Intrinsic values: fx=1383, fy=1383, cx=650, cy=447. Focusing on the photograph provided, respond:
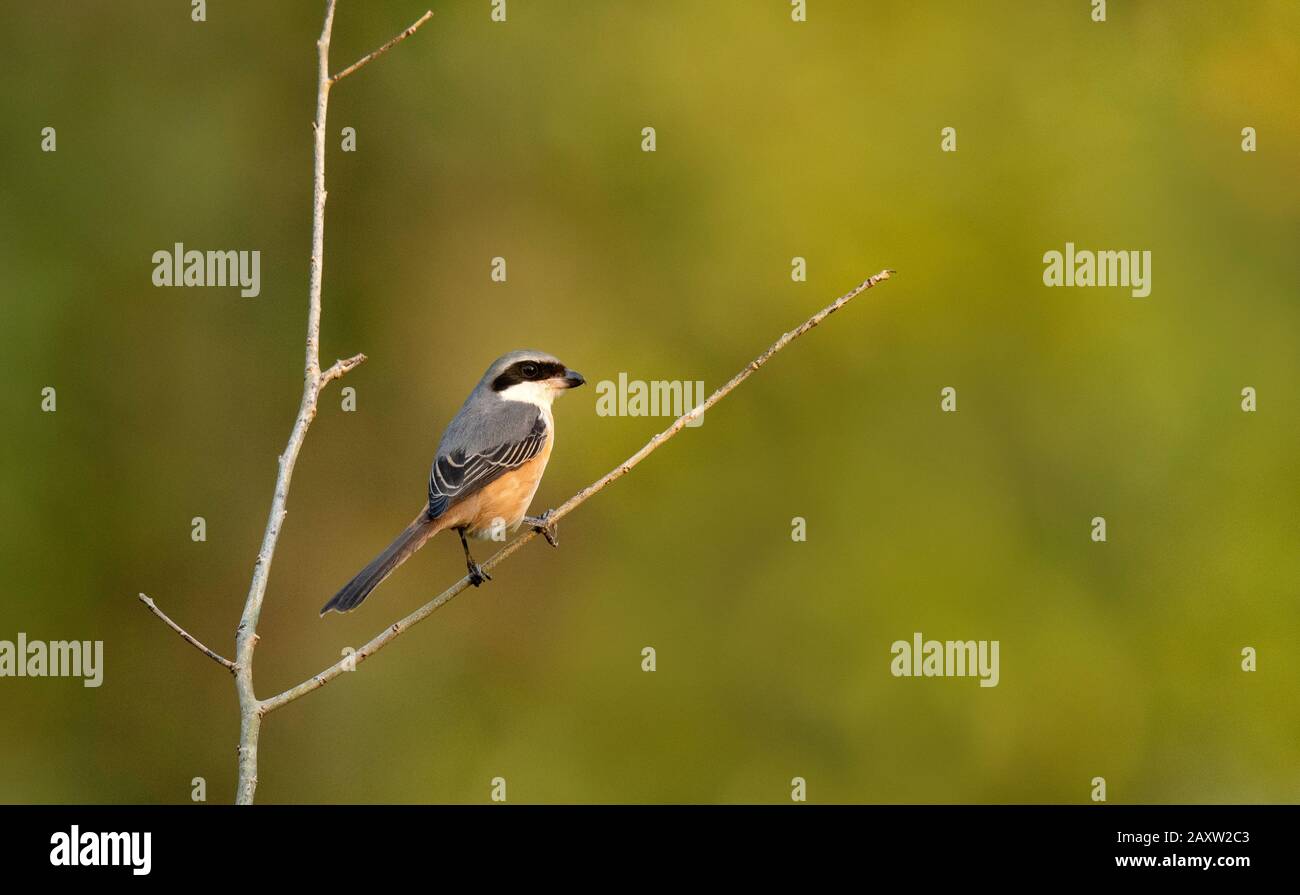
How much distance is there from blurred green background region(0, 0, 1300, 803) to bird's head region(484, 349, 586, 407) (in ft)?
18.4

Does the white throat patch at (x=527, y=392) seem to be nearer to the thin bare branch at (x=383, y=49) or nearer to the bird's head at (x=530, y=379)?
the bird's head at (x=530, y=379)

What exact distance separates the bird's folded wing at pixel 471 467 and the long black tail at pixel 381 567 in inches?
3.8

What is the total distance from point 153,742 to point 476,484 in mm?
7355

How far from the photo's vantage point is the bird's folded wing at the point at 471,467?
6.57 metres

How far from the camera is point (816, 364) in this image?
43.3 ft

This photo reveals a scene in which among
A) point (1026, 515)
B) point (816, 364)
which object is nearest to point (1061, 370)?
point (1026, 515)

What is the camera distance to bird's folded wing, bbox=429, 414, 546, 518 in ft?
21.6

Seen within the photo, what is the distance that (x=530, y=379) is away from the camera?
7.15 meters
